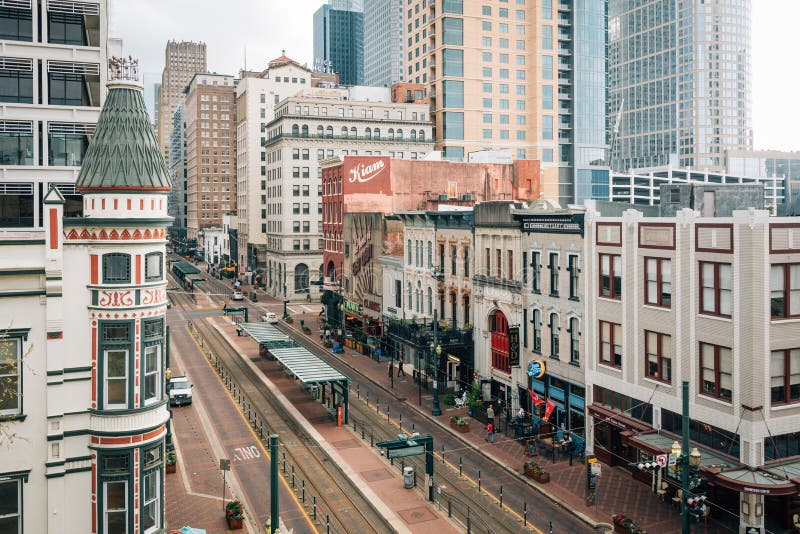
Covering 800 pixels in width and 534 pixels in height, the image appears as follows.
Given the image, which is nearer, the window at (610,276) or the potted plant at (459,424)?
the window at (610,276)

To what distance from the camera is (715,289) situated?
30.4 metres

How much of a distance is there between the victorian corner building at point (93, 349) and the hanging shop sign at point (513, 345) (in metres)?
25.3

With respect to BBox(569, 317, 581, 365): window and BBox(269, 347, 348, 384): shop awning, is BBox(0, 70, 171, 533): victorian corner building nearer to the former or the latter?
BBox(269, 347, 348, 384): shop awning

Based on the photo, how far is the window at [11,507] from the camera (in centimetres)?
2116

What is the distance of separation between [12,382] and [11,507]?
371cm

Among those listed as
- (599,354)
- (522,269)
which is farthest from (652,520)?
(522,269)

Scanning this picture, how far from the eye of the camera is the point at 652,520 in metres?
29.6

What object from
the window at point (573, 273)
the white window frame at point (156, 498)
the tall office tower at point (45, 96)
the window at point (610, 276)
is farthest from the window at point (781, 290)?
the tall office tower at point (45, 96)

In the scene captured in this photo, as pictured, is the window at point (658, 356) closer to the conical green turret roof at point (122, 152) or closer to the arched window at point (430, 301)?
the conical green turret roof at point (122, 152)

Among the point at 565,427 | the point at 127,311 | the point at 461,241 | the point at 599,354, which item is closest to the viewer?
the point at 127,311

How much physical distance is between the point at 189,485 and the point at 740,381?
81.8ft

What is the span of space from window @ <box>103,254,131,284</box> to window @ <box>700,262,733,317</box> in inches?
921

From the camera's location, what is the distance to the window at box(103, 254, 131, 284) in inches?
873

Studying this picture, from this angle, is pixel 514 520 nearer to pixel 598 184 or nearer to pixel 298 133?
pixel 298 133
